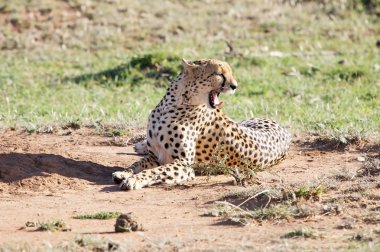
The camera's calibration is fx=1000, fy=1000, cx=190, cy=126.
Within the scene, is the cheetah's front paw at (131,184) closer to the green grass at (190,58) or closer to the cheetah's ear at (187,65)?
the cheetah's ear at (187,65)

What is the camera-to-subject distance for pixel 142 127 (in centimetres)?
929

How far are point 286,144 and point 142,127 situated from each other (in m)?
1.60

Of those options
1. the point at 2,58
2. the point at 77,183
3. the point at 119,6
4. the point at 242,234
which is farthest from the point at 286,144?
the point at 119,6

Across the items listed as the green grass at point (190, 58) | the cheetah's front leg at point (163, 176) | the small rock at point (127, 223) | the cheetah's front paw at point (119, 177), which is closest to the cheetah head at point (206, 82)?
the cheetah's front leg at point (163, 176)

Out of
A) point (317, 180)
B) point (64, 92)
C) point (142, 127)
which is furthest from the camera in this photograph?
point (64, 92)

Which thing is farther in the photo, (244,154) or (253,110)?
(253,110)

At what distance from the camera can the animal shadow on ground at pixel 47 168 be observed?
7398mm

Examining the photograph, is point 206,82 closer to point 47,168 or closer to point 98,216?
point 47,168

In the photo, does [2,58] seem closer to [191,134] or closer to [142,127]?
[142,127]

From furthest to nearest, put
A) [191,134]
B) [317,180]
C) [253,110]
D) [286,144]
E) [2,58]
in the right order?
[2,58] < [253,110] < [286,144] < [191,134] < [317,180]

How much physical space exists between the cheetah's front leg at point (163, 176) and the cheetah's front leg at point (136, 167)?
15 centimetres

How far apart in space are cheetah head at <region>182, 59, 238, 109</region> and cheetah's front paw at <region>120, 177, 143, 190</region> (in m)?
0.86

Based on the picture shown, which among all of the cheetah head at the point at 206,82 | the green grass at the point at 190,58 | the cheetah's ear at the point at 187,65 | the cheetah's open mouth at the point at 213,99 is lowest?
the green grass at the point at 190,58

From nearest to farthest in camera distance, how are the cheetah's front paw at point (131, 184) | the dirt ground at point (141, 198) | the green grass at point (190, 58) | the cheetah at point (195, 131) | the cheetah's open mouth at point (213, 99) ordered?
the dirt ground at point (141, 198) → the cheetah's front paw at point (131, 184) → the cheetah at point (195, 131) → the cheetah's open mouth at point (213, 99) → the green grass at point (190, 58)
